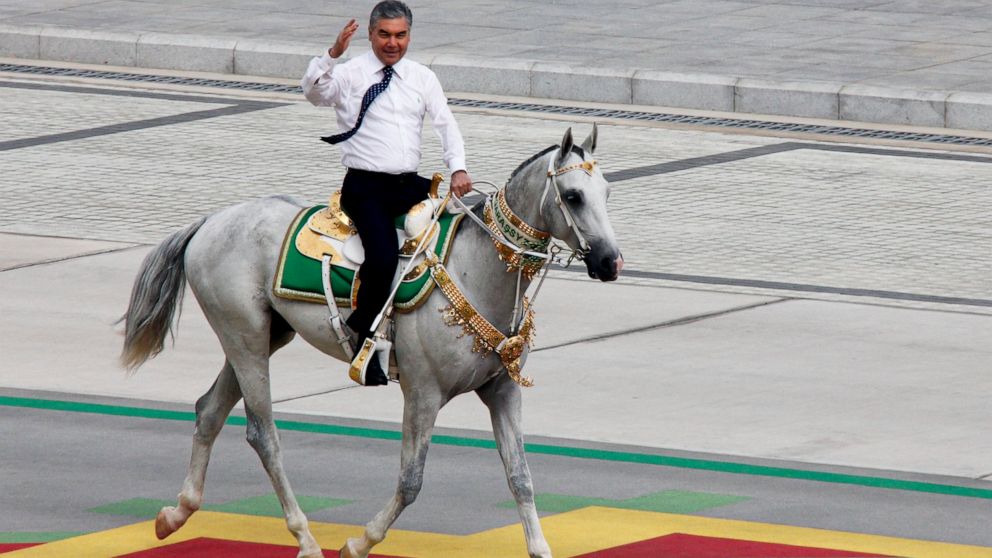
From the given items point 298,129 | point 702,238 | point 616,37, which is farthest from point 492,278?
point 616,37

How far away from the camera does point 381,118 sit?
8.25m

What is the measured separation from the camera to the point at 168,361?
38.5 feet

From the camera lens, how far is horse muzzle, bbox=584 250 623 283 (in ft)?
24.8

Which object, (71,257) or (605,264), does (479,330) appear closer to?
(605,264)

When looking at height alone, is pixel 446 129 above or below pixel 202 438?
above

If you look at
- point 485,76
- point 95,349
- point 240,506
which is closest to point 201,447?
point 240,506

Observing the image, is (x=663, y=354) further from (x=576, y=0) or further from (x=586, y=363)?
(x=576, y=0)

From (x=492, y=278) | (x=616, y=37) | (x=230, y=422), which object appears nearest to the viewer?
(x=492, y=278)

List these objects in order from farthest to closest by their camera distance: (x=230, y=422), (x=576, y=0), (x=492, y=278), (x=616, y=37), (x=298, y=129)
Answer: (x=576, y=0) → (x=616, y=37) → (x=298, y=129) → (x=230, y=422) → (x=492, y=278)

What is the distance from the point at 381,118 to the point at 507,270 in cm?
82

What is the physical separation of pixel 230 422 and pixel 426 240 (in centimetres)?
283

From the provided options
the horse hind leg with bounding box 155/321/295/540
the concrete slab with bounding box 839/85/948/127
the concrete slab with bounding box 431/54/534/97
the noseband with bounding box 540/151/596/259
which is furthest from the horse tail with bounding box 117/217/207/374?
the concrete slab with bounding box 431/54/534/97

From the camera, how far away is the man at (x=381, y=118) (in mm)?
8172

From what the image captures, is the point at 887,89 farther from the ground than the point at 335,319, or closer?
closer
